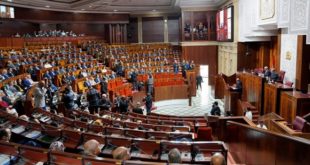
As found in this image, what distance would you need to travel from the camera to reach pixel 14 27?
52.9ft

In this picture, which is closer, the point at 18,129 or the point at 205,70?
the point at 18,129

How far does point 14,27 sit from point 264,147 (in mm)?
15480

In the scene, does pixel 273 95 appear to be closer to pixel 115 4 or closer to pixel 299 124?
pixel 299 124

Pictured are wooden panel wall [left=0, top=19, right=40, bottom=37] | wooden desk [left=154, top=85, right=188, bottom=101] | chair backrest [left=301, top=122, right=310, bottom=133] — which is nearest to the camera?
chair backrest [left=301, top=122, right=310, bottom=133]

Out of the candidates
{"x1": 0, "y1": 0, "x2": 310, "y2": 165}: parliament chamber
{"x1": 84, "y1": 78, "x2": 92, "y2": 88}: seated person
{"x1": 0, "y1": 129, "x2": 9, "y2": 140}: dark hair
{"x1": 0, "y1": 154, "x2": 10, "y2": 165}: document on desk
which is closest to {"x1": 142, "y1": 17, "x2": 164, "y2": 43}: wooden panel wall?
{"x1": 0, "y1": 0, "x2": 310, "y2": 165}: parliament chamber

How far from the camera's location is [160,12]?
2039cm

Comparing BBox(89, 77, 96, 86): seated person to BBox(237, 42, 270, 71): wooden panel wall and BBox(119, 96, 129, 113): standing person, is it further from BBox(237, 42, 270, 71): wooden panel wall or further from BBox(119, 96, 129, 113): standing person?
BBox(237, 42, 270, 71): wooden panel wall

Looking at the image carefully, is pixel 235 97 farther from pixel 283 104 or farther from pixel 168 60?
pixel 168 60

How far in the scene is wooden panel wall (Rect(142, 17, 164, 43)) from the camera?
21000 mm

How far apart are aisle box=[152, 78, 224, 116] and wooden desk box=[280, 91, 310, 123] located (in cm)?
391

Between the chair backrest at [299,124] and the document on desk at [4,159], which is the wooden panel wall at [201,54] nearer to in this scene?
the chair backrest at [299,124]

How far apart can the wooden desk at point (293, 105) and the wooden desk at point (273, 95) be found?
0.75 ft

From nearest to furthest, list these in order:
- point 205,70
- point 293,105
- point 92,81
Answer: point 293,105, point 92,81, point 205,70

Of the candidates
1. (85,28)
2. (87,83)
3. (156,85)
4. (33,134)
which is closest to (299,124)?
(33,134)
